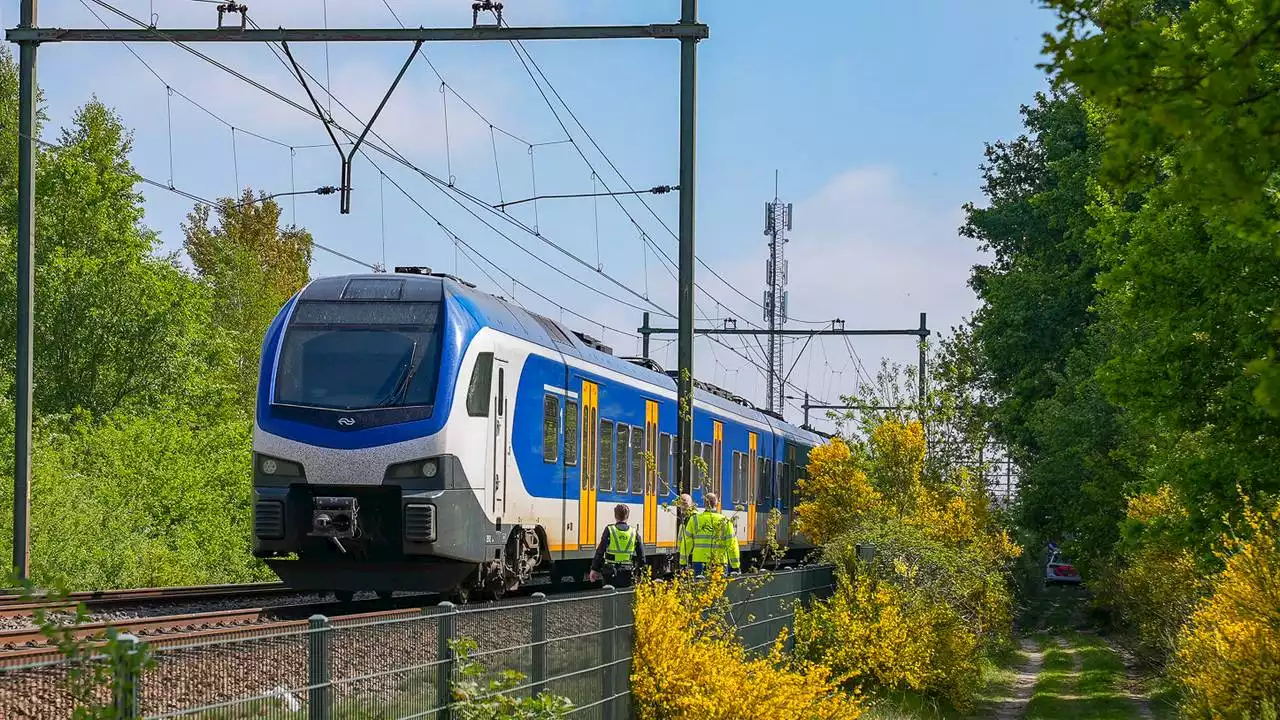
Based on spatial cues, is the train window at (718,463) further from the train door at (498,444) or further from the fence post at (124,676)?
the fence post at (124,676)

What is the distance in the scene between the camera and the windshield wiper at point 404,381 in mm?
16750

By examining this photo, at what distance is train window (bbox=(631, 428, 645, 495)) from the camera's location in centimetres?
2355

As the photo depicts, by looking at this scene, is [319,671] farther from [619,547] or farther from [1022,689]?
[1022,689]

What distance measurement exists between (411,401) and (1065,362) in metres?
29.1

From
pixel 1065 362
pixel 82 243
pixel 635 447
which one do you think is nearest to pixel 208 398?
pixel 82 243

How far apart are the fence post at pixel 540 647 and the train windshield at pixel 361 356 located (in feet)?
19.8

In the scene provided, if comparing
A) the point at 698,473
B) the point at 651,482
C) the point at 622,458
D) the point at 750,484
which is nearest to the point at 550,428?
the point at 622,458

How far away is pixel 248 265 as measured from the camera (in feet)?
218

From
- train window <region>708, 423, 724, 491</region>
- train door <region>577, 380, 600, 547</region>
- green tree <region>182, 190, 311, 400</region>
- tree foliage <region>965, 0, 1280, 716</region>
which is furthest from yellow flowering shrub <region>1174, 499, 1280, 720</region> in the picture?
green tree <region>182, 190, 311, 400</region>

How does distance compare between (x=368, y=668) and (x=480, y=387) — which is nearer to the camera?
(x=368, y=668)

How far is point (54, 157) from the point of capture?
44906 mm

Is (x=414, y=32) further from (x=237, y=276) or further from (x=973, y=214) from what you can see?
(x=237, y=276)

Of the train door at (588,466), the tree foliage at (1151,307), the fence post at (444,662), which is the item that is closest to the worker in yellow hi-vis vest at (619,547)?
the train door at (588,466)

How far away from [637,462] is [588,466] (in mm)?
2619
